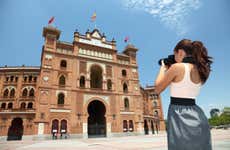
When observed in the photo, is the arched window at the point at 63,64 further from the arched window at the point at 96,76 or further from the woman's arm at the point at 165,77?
the woman's arm at the point at 165,77

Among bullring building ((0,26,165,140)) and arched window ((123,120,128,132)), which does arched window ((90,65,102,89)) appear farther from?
arched window ((123,120,128,132))

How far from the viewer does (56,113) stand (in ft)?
72.6

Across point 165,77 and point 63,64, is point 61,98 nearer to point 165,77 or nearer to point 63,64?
point 63,64

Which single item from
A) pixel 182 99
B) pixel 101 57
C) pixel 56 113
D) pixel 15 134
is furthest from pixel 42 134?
pixel 182 99

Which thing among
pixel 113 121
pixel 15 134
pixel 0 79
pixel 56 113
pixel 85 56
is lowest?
pixel 15 134

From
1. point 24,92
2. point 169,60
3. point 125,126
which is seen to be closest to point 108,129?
point 125,126

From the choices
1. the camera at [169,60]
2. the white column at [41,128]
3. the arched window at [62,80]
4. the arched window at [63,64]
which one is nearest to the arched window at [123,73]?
the arched window at [63,64]

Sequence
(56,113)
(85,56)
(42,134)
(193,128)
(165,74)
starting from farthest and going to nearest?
(85,56), (56,113), (42,134), (165,74), (193,128)

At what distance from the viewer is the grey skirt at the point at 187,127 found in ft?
5.39

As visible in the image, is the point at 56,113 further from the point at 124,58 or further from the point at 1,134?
the point at 124,58

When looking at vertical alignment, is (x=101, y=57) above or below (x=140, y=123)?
above

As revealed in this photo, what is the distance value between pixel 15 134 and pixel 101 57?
839 inches

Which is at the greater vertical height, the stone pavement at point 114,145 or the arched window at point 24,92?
the arched window at point 24,92

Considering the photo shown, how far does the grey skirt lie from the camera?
5.39 ft
